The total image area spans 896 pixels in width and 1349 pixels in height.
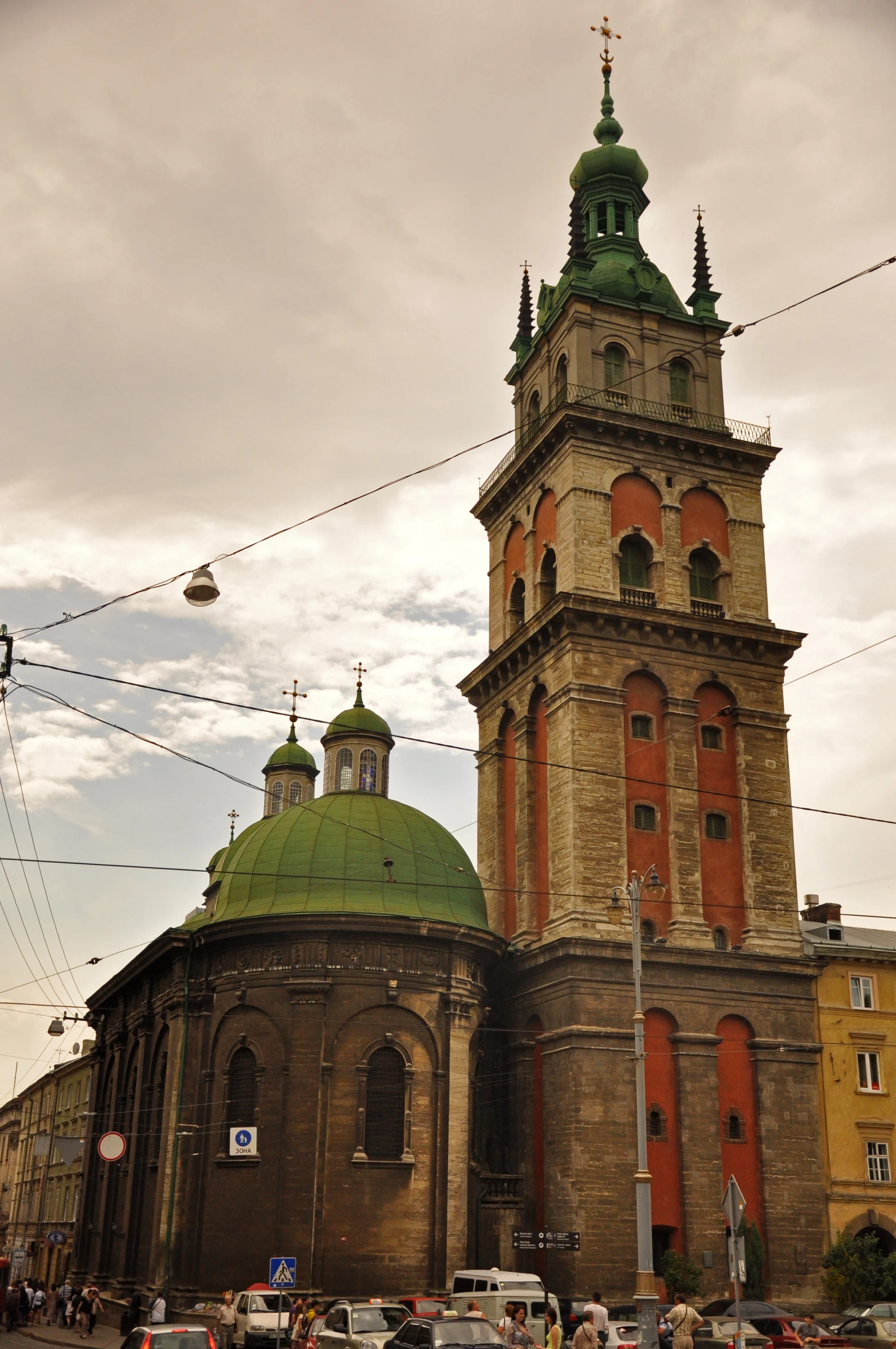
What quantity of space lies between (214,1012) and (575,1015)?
11510mm

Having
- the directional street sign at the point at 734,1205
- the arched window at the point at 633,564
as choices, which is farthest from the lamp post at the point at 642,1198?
the arched window at the point at 633,564

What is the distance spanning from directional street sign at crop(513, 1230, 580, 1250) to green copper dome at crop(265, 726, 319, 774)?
34.1 meters

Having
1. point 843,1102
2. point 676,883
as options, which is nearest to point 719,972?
point 676,883

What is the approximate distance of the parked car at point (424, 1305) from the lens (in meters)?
30.8

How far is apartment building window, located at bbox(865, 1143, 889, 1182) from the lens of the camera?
44156 mm

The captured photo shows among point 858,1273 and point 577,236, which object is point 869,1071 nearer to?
point 858,1273

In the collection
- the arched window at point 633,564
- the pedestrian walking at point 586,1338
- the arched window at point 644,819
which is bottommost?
the pedestrian walking at point 586,1338

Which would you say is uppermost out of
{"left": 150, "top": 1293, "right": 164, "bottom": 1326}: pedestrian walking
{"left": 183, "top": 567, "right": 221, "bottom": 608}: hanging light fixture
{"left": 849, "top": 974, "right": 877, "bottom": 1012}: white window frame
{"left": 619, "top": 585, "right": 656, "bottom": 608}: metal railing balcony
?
{"left": 619, "top": 585, "right": 656, "bottom": 608}: metal railing balcony

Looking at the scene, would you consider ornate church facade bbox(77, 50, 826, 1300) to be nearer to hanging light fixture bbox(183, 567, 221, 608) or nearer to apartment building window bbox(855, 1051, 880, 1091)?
apartment building window bbox(855, 1051, 880, 1091)

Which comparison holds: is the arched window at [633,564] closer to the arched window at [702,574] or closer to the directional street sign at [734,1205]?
the arched window at [702,574]

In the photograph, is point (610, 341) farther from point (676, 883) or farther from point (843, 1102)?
point (843, 1102)

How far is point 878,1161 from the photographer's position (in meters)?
44.4

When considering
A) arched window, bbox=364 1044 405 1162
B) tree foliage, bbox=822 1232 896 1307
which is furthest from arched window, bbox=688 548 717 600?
tree foliage, bbox=822 1232 896 1307

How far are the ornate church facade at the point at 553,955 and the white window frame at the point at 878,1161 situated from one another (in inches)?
93.8
